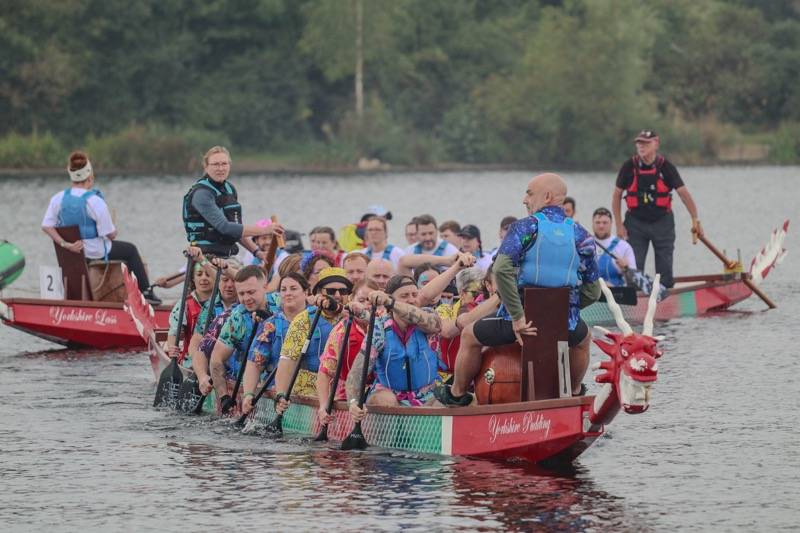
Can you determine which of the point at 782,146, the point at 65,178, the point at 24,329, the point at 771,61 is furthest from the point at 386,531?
the point at 771,61

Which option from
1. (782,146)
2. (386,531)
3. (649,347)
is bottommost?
(386,531)

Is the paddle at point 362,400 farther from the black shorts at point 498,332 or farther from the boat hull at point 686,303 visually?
the boat hull at point 686,303

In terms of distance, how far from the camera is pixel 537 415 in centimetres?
1190

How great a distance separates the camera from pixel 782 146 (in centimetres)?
7569

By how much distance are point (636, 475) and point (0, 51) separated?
6397 cm

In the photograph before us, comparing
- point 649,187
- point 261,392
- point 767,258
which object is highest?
point 649,187

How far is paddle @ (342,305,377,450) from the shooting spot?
12.6m

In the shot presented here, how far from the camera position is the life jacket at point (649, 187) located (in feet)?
68.1

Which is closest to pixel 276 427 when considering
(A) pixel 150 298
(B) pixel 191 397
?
(B) pixel 191 397

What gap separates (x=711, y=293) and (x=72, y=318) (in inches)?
326

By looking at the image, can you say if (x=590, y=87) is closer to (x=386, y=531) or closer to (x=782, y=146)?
(x=782, y=146)

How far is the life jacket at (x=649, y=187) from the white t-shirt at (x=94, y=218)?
609cm

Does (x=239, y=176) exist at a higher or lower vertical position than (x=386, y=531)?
higher

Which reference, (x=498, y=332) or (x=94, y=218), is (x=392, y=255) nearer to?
(x=94, y=218)
